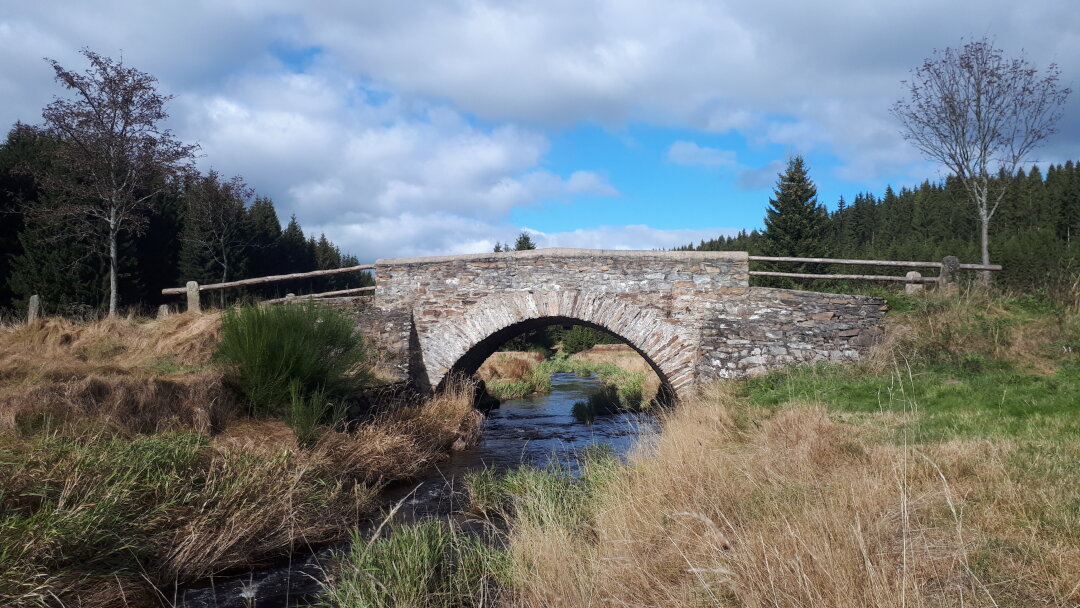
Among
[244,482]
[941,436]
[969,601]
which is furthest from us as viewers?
[244,482]

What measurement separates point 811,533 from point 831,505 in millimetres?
412

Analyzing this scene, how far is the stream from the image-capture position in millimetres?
4840

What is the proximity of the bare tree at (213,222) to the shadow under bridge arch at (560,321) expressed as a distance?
14920 millimetres

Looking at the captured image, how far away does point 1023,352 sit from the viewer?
921 centimetres

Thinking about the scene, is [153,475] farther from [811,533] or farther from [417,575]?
[811,533]

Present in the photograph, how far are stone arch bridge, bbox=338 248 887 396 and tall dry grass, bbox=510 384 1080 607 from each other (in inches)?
173

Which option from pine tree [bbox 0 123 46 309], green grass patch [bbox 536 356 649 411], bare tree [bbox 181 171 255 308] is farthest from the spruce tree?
pine tree [bbox 0 123 46 309]

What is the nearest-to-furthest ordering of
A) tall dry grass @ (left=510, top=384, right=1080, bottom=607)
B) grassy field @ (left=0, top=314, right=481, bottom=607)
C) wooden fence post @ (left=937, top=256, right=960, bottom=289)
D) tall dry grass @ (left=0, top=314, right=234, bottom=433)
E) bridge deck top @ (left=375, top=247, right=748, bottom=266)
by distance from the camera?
tall dry grass @ (left=510, top=384, right=1080, bottom=607)
grassy field @ (left=0, top=314, right=481, bottom=607)
tall dry grass @ (left=0, top=314, right=234, bottom=433)
bridge deck top @ (left=375, top=247, right=748, bottom=266)
wooden fence post @ (left=937, top=256, right=960, bottom=289)

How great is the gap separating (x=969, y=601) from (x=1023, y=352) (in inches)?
332

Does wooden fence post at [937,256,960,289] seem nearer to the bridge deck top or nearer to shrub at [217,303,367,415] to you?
the bridge deck top

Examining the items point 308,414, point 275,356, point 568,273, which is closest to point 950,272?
point 568,273

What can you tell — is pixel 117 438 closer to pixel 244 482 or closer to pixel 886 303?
pixel 244 482

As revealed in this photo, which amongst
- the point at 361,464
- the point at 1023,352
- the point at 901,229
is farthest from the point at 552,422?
the point at 901,229

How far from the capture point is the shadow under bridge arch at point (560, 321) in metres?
11.2
